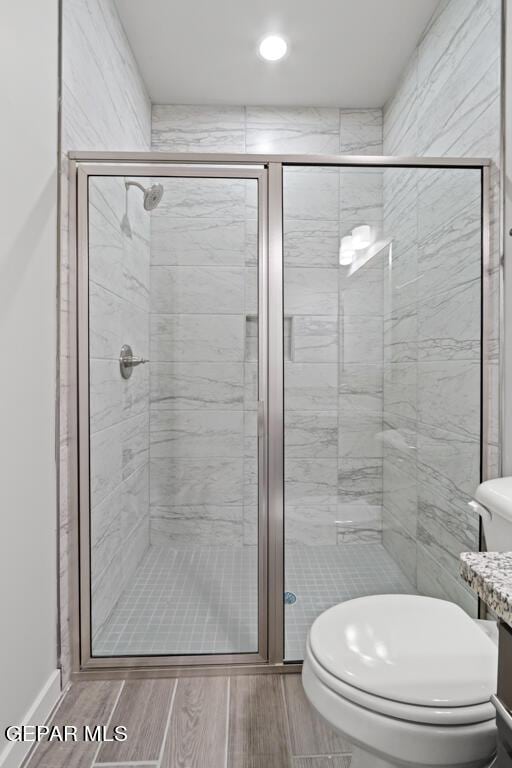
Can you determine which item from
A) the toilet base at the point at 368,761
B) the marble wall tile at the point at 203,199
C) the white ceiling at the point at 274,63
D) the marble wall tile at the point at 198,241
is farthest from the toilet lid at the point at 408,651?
the white ceiling at the point at 274,63

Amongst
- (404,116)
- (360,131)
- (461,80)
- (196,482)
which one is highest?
(360,131)

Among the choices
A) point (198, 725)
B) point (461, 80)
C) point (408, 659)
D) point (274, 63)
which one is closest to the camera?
point (408, 659)

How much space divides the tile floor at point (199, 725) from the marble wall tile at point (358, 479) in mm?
638

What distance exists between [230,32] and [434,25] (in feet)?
2.94

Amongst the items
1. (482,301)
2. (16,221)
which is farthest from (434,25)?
(16,221)

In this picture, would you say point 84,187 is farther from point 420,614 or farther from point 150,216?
point 420,614

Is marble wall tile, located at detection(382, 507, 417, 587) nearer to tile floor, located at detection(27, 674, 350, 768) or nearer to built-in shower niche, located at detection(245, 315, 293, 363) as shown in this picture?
tile floor, located at detection(27, 674, 350, 768)

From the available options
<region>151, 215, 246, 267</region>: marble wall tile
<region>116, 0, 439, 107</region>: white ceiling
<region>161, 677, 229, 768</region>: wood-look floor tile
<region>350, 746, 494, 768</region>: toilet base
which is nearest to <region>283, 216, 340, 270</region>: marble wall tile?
<region>151, 215, 246, 267</region>: marble wall tile

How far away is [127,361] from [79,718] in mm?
1110

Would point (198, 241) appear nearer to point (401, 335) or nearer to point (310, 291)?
point (310, 291)

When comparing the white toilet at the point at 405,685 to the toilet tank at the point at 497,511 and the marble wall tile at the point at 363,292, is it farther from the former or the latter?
the marble wall tile at the point at 363,292

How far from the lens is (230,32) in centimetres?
212

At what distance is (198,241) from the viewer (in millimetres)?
1599

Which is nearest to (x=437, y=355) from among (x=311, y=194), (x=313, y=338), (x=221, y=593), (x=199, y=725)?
(x=313, y=338)
